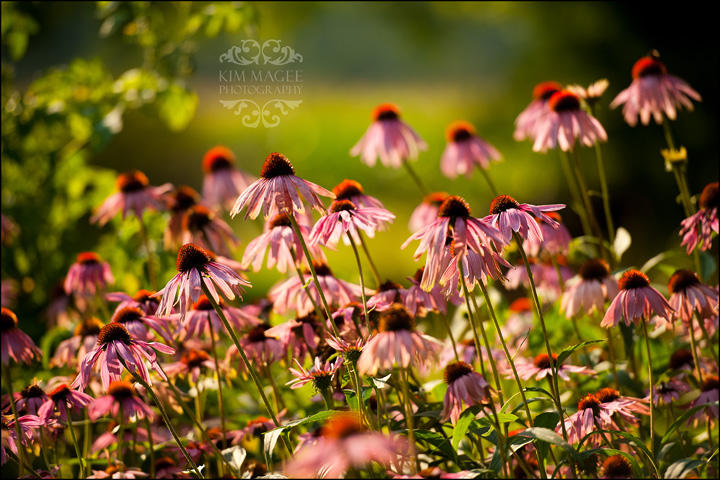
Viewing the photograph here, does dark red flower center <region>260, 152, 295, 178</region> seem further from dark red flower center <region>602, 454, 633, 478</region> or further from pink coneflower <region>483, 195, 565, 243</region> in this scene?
dark red flower center <region>602, 454, 633, 478</region>

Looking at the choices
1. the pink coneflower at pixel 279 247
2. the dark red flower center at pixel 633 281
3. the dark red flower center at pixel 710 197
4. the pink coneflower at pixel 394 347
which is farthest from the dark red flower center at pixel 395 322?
the dark red flower center at pixel 710 197

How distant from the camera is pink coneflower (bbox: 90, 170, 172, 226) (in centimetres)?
166

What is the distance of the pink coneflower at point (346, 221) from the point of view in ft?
3.12

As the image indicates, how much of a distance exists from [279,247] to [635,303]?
57cm

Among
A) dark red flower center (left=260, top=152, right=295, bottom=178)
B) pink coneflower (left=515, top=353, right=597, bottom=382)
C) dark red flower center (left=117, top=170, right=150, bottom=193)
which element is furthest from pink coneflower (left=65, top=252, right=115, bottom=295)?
pink coneflower (left=515, top=353, right=597, bottom=382)

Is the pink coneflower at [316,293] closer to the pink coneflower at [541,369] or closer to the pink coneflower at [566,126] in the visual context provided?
the pink coneflower at [541,369]

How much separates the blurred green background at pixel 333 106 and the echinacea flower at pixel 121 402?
52cm

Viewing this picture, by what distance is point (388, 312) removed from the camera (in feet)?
2.85

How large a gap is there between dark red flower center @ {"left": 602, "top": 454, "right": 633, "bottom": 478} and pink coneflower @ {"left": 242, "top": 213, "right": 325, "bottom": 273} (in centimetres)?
52

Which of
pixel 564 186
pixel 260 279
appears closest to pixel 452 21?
pixel 564 186

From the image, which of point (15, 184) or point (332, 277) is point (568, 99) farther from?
point (15, 184)

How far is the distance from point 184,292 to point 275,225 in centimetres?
30

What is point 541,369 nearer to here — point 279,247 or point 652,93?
point 279,247

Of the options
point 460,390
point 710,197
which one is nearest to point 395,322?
point 460,390
